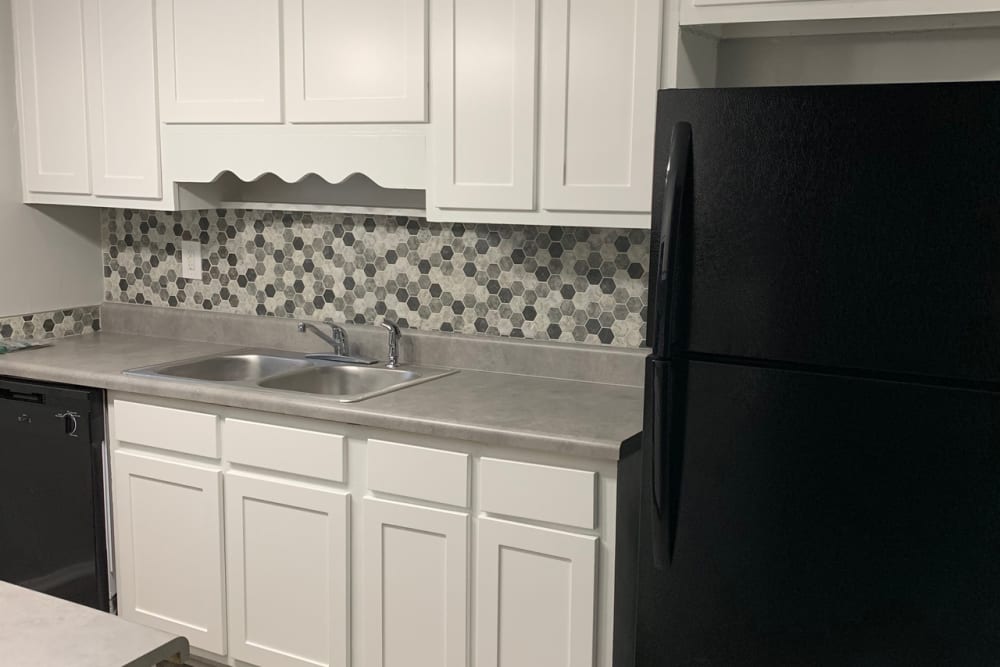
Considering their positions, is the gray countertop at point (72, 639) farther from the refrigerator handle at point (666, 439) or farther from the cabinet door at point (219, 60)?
the cabinet door at point (219, 60)

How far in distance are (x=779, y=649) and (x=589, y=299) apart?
123 cm

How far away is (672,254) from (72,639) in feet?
3.91

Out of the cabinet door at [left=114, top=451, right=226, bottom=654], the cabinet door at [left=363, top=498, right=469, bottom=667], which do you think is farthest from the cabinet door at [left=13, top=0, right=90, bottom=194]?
the cabinet door at [left=363, top=498, right=469, bottom=667]

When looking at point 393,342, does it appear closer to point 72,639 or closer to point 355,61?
point 355,61

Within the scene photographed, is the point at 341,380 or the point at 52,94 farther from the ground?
the point at 52,94

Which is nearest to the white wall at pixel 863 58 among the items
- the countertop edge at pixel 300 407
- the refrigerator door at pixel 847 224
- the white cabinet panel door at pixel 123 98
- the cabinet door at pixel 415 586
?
the refrigerator door at pixel 847 224

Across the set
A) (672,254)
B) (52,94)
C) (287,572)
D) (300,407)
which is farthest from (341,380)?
(672,254)

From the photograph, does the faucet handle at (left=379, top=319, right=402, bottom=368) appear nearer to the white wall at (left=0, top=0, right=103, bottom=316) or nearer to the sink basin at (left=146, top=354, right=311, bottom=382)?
the sink basin at (left=146, top=354, right=311, bottom=382)

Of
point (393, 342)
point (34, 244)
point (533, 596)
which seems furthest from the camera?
point (34, 244)

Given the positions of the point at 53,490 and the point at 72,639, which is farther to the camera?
the point at 53,490

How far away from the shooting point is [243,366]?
3.37 meters

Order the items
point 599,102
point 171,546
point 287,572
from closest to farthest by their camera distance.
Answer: point 599,102 < point 287,572 < point 171,546

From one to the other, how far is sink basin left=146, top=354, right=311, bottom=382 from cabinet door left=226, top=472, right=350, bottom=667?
0.53m

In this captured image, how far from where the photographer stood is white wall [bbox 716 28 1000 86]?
238 centimetres
